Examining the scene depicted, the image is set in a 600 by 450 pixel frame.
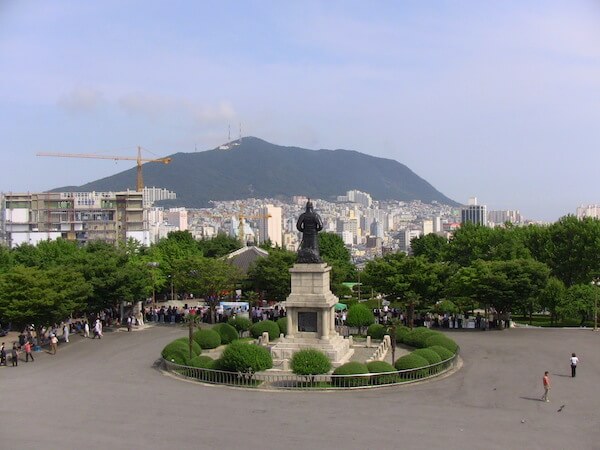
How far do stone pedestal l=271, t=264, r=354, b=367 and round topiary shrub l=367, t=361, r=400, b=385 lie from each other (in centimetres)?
383

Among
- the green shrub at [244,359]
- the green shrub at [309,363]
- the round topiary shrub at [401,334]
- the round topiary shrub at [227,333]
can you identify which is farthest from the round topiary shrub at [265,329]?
the green shrub at [309,363]

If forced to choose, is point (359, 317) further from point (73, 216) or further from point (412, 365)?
point (73, 216)

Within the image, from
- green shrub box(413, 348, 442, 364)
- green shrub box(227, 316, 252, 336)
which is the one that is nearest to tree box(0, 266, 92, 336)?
green shrub box(227, 316, 252, 336)

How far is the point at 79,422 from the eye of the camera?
1845cm

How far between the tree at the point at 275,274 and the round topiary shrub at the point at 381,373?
19.5 meters

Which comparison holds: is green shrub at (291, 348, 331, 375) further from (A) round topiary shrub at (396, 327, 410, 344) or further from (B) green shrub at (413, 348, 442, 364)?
(A) round topiary shrub at (396, 327, 410, 344)

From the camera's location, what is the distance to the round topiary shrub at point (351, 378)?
75.9ft

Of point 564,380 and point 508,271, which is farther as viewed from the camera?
point 508,271

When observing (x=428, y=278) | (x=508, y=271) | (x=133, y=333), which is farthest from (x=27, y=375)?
(x=508, y=271)

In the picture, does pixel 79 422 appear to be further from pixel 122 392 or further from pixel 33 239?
pixel 33 239

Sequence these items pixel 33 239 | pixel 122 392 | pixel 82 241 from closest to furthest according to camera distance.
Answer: pixel 122 392 < pixel 33 239 < pixel 82 241

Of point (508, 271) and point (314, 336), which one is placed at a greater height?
point (508, 271)

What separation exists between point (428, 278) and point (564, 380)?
15128mm

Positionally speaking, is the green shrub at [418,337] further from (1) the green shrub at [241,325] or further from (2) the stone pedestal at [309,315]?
(1) the green shrub at [241,325]
